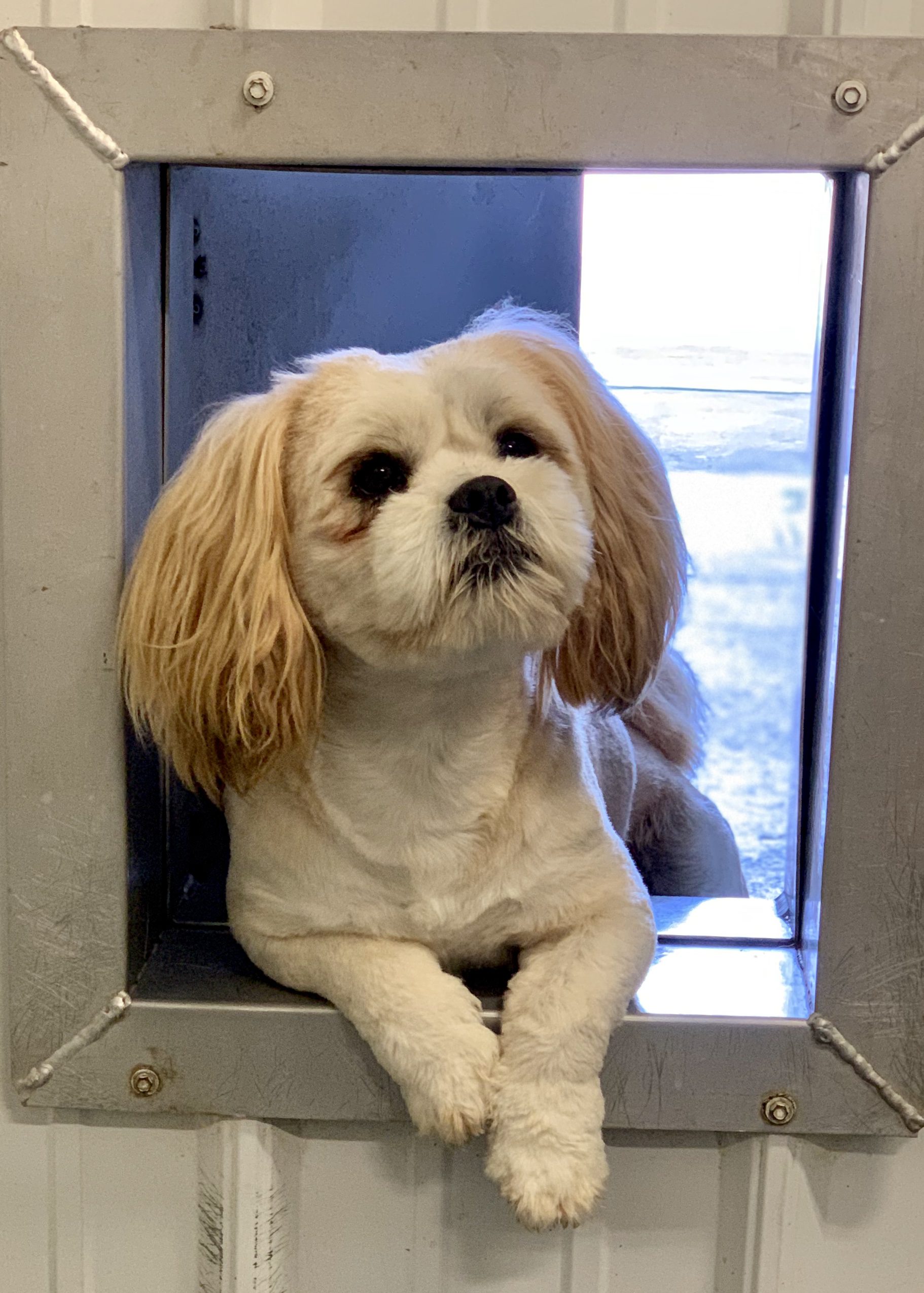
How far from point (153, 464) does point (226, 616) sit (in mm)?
188

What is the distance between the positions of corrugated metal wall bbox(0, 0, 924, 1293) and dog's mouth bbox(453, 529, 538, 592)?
1.46 feet

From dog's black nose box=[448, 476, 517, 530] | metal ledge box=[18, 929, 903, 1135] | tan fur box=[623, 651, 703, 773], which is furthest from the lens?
tan fur box=[623, 651, 703, 773]

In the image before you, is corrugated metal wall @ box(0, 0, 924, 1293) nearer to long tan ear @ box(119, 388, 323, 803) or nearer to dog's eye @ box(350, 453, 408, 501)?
long tan ear @ box(119, 388, 323, 803)

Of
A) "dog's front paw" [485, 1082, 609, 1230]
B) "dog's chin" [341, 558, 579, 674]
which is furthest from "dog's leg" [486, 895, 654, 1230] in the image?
"dog's chin" [341, 558, 579, 674]

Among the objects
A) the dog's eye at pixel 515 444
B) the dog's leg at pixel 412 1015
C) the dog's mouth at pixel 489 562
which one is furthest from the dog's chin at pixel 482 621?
the dog's leg at pixel 412 1015

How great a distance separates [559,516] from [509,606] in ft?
0.24

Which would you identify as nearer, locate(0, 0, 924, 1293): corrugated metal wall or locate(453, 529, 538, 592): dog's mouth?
locate(453, 529, 538, 592): dog's mouth

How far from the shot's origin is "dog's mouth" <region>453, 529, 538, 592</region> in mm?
835

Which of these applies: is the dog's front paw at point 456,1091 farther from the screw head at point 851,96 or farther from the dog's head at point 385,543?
the screw head at point 851,96

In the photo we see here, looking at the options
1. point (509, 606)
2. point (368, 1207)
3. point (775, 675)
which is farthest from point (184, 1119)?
point (775, 675)

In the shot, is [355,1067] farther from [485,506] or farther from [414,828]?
[485,506]

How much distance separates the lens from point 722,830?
1.29m

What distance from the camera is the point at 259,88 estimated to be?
88cm

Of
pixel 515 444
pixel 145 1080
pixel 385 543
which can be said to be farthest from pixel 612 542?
pixel 145 1080
